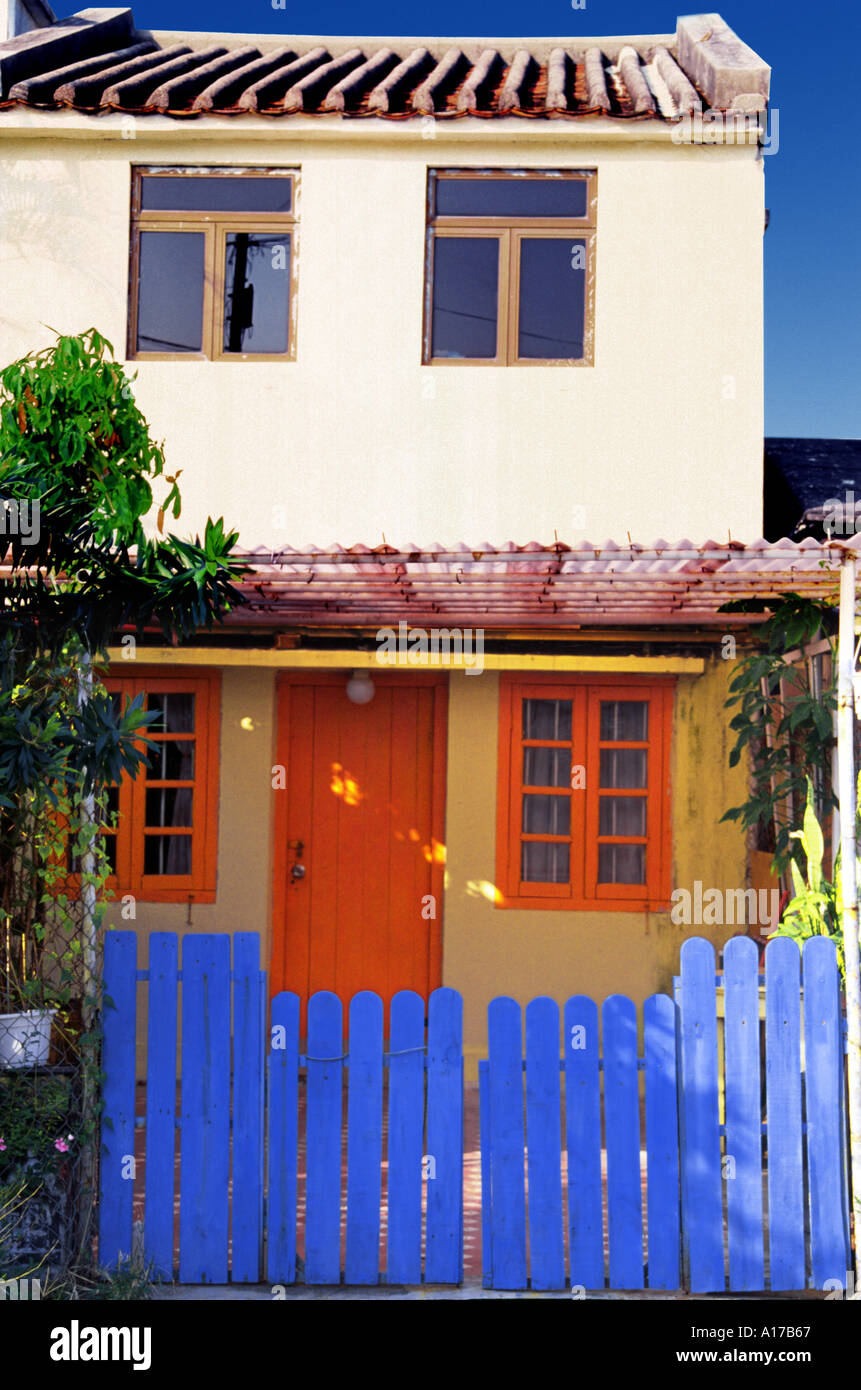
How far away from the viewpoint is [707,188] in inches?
302

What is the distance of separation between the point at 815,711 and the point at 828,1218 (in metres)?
2.62

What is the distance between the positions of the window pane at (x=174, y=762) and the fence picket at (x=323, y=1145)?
12.8ft

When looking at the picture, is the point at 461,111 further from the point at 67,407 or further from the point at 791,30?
the point at 67,407

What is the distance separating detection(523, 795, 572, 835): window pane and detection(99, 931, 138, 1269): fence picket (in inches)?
155

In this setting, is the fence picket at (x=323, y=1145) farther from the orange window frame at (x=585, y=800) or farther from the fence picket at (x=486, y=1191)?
the orange window frame at (x=585, y=800)

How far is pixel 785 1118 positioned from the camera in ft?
14.8

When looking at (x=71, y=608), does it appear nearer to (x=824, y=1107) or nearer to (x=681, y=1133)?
(x=681, y=1133)

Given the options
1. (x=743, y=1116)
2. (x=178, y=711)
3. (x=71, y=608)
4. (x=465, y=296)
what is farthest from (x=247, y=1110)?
(x=465, y=296)

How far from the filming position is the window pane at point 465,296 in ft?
25.3

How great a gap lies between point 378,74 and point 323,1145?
8016mm

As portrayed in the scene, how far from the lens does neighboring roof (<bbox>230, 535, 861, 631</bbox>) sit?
14.9 ft
